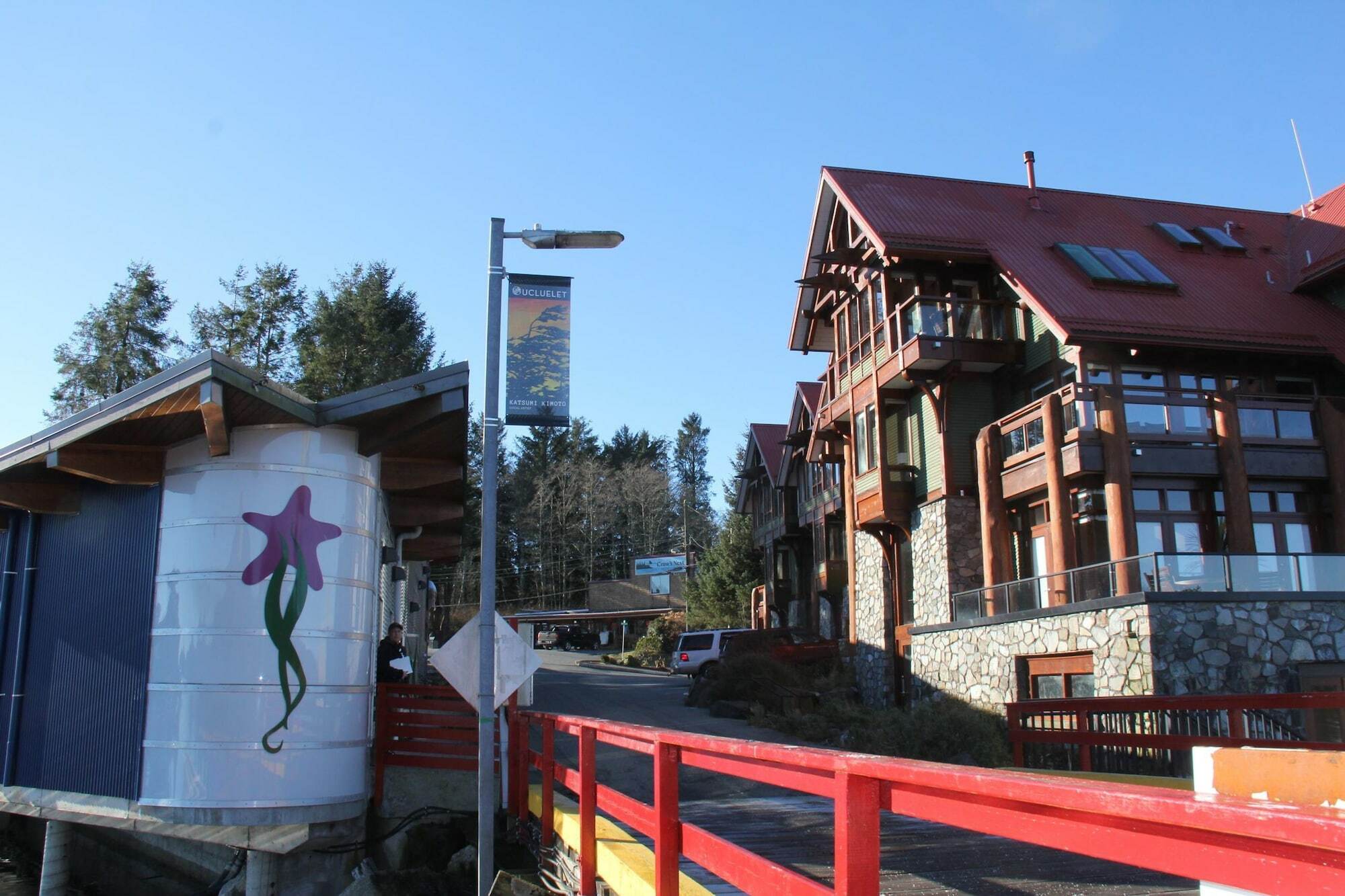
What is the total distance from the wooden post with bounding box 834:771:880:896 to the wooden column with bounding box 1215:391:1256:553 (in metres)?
18.8

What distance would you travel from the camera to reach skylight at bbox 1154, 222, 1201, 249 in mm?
27297

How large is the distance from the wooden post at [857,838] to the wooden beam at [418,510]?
13.3 m

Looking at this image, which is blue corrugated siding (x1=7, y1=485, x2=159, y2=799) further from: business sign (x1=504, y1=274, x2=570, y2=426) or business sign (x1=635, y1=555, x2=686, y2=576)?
business sign (x1=635, y1=555, x2=686, y2=576)

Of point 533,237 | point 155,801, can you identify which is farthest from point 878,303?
point 155,801

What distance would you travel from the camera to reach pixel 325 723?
36.5 feet

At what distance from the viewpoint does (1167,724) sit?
1270 centimetres

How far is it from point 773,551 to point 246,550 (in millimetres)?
34496

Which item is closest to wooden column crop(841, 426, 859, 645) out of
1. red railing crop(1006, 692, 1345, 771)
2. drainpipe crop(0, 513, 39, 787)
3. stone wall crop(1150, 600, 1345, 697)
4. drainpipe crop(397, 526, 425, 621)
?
drainpipe crop(397, 526, 425, 621)

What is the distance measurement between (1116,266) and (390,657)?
62.4 feet

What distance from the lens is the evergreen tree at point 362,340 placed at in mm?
44531

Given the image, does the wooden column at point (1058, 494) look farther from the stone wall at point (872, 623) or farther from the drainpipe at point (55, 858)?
the drainpipe at point (55, 858)

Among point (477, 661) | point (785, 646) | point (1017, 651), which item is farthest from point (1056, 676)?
point (477, 661)

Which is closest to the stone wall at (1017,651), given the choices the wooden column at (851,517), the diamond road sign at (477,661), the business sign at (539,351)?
the wooden column at (851,517)

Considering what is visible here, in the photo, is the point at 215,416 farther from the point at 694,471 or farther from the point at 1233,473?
the point at 694,471
